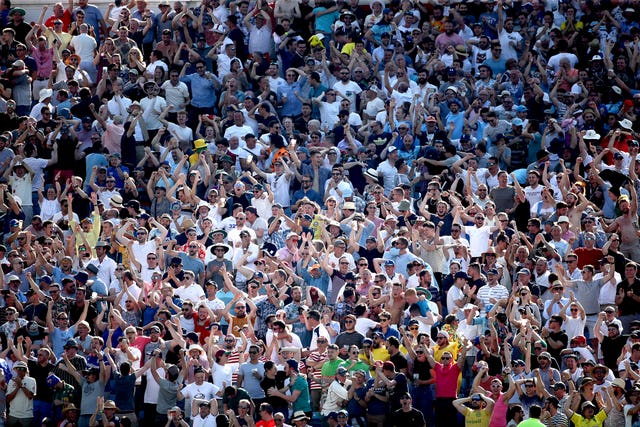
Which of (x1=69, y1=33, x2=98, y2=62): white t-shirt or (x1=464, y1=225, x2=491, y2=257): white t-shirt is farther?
(x1=69, y1=33, x2=98, y2=62): white t-shirt

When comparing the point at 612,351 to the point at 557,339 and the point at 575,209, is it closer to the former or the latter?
the point at 557,339

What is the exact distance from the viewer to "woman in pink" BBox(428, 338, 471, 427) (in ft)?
73.5

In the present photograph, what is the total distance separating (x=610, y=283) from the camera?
24.4 meters

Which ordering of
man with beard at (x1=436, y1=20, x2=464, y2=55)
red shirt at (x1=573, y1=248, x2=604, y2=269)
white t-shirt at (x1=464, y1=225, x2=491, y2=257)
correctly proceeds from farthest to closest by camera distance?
man with beard at (x1=436, y1=20, x2=464, y2=55) → white t-shirt at (x1=464, y1=225, x2=491, y2=257) → red shirt at (x1=573, y1=248, x2=604, y2=269)

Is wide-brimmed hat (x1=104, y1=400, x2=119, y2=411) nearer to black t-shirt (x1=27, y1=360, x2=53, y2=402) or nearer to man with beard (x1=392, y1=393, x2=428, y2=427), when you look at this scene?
black t-shirt (x1=27, y1=360, x2=53, y2=402)

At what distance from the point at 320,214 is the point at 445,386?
4.69 m

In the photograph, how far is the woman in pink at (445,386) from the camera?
73.5 ft

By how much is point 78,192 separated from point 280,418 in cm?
725

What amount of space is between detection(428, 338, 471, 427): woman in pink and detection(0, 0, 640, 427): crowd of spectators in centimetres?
3

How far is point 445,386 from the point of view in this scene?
22422mm

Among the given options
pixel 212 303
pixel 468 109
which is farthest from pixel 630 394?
pixel 468 109

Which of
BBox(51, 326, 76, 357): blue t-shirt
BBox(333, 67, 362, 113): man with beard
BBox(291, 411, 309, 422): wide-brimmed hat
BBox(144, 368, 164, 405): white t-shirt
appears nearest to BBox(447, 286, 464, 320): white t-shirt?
BBox(291, 411, 309, 422): wide-brimmed hat

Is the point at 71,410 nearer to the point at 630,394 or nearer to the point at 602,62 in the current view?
the point at 630,394

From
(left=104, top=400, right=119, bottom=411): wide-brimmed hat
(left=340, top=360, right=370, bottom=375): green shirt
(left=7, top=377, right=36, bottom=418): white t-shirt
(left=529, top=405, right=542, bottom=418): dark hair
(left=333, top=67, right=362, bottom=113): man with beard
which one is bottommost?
(left=7, top=377, right=36, bottom=418): white t-shirt
